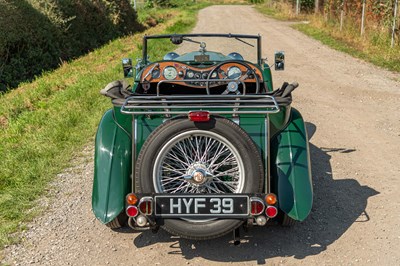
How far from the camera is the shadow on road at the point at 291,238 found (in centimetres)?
406

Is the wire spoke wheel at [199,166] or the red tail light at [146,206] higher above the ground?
the wire spoke wheel at [199,166]

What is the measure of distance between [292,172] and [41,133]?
438 centimetres

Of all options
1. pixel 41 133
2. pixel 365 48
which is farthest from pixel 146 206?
pixel 365 48

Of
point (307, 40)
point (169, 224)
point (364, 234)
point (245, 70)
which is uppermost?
point (245, 70)

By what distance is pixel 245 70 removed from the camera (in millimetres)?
4980

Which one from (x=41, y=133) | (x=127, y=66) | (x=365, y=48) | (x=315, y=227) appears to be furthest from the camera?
(x=365, y=48)

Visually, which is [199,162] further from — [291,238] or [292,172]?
[291,238]

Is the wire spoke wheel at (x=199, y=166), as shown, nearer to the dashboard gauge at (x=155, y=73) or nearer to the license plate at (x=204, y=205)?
the license plate at (x=204, y=205)

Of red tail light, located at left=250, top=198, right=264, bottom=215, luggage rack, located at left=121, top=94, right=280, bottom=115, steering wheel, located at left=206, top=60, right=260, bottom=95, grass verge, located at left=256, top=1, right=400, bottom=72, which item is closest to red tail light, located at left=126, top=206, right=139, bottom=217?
luggage rack, located at left=121, top=94, right=280, bottom=115

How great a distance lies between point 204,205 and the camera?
3.70 meters

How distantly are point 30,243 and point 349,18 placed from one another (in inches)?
671

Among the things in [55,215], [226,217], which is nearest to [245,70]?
[226,217]

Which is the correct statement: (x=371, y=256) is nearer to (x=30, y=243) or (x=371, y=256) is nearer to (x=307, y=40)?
(x=30, y=243)

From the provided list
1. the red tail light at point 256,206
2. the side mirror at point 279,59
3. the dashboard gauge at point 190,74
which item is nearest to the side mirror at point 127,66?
the dashboard gauge at point 190,74
